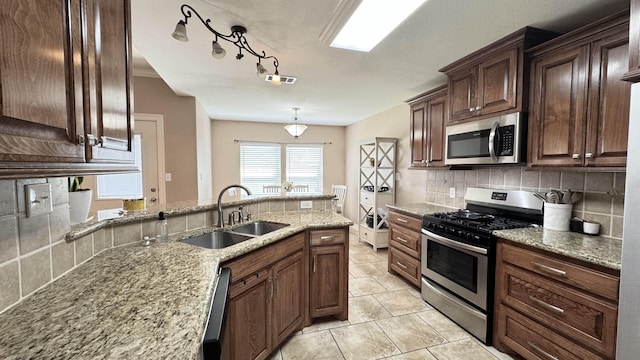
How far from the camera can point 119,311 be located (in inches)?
33.5

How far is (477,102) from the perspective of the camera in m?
2.36

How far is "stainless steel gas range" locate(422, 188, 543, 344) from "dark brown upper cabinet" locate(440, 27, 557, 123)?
81 centimetres

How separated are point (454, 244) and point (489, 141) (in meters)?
0.93

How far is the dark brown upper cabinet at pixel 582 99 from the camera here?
5.06 ft

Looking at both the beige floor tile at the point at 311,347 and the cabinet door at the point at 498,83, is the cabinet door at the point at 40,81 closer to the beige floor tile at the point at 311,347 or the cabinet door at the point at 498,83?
the beige floor tile at the point at 311,347

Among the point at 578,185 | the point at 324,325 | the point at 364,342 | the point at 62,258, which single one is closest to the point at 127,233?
the point at 62,258

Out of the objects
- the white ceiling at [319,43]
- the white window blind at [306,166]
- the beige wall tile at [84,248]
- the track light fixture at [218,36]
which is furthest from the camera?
the white window blind at [306,166]

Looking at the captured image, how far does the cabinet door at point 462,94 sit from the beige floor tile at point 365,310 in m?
2.01

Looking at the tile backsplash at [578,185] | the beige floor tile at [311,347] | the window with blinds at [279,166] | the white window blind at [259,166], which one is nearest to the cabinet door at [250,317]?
the beige floor tile at [311,347]

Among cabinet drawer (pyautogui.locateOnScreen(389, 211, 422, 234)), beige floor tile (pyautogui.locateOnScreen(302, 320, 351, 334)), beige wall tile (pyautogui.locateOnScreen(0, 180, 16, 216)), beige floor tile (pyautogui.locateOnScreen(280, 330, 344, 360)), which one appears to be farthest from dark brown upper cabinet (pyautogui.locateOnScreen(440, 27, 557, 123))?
beige wall tile (pyautogui.locateOnScreen(0, 180, 16, 216))

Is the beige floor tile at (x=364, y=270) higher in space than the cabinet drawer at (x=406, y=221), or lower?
lower

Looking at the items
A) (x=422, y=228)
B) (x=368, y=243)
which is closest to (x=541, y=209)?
(x=422, y=228)

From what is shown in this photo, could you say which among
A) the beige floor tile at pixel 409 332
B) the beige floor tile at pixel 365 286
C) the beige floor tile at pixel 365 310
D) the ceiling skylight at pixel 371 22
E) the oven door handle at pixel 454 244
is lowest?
the beige floor tile at pixel 409 332

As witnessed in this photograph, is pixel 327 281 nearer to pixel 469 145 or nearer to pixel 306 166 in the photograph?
pixel 469 145
